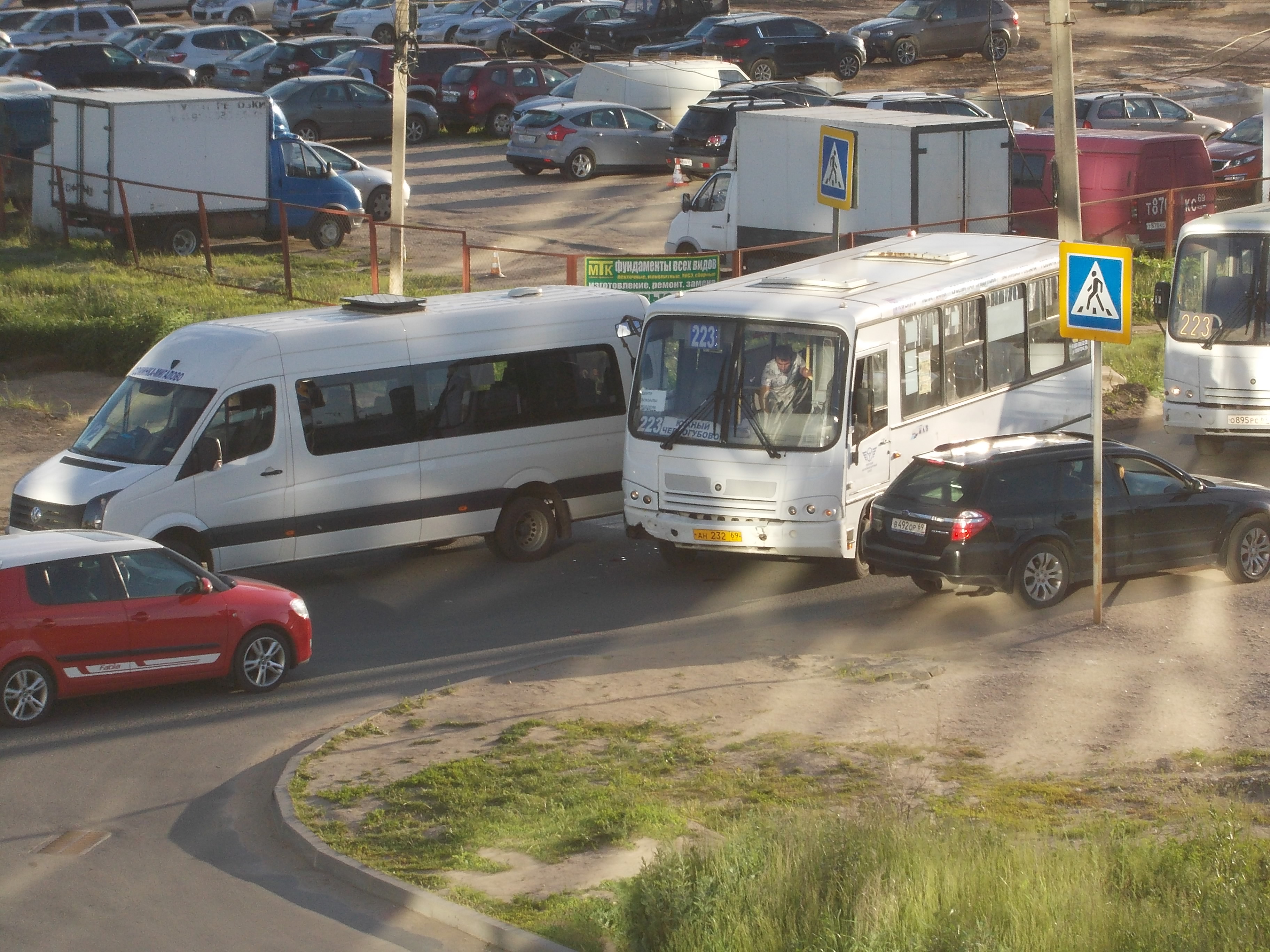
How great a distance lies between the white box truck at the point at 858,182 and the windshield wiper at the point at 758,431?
10.9 m

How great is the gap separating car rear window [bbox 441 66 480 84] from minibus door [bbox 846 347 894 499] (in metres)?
29.5

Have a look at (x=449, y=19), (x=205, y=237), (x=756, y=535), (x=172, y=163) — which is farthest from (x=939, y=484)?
(x=449, y=19)

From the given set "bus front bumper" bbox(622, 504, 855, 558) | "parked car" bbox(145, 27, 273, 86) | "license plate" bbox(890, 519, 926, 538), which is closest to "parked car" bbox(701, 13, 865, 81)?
"parked car" bbox(145, 27, 273, 86)

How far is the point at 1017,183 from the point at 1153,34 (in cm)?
2941

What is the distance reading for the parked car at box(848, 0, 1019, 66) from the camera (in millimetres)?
48781

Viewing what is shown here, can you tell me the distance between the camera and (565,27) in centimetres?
5241

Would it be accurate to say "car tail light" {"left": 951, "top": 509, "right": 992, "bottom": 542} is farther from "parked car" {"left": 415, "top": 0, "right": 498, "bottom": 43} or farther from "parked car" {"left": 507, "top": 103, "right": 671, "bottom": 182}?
"parked car" {"left": 415, "top": 0, "right": 498, "bottom": 43}

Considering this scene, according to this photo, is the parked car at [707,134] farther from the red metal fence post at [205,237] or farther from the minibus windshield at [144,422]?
the minibus windshield at [144,422]

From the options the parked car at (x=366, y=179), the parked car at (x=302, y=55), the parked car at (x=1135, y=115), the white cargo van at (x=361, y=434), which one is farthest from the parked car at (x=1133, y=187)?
the parked car at (x=302, y=55)

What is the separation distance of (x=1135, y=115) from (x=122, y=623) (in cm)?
2933

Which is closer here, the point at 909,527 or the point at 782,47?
the point at 909,527

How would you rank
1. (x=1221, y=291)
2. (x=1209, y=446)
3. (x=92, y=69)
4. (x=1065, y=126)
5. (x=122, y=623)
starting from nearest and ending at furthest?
(x=122, y=623) < (x=1065, y=126) < (x=1221, y=291) < (x=1209, y=446) < (x=92, y=69)

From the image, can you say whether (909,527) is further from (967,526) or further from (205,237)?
(205,237)

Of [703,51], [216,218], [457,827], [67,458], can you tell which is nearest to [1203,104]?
[703,51]
